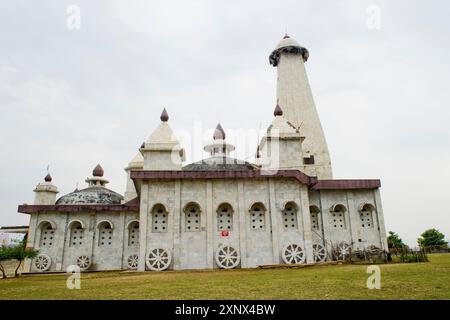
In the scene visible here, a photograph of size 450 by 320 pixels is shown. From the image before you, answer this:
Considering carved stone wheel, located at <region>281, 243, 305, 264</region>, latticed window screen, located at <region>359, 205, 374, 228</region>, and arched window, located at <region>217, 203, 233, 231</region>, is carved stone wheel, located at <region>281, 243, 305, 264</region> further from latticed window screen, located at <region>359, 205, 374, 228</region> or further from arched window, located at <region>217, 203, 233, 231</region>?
latticed window screen, located at <region>359, 205, 374, 228</region>

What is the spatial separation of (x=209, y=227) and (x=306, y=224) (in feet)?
22.4

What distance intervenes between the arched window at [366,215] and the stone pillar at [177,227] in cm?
1438

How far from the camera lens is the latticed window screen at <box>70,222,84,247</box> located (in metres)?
28.0

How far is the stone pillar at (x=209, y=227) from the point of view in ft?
71.7

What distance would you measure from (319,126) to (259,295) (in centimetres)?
2746

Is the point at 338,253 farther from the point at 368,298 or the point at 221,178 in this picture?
the point at 368,298

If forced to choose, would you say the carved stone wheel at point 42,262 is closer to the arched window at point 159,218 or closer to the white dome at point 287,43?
the arched window at point 159,218

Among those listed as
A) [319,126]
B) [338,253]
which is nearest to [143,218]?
[338,253]

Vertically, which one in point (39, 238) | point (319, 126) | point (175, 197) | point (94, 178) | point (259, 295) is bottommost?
point (259, 295)

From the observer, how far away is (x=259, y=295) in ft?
29.8

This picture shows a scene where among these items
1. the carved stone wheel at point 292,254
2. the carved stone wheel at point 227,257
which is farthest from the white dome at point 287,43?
the carved stone wheel at point 227,257

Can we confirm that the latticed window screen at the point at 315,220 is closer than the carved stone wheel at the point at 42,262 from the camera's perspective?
Yes
